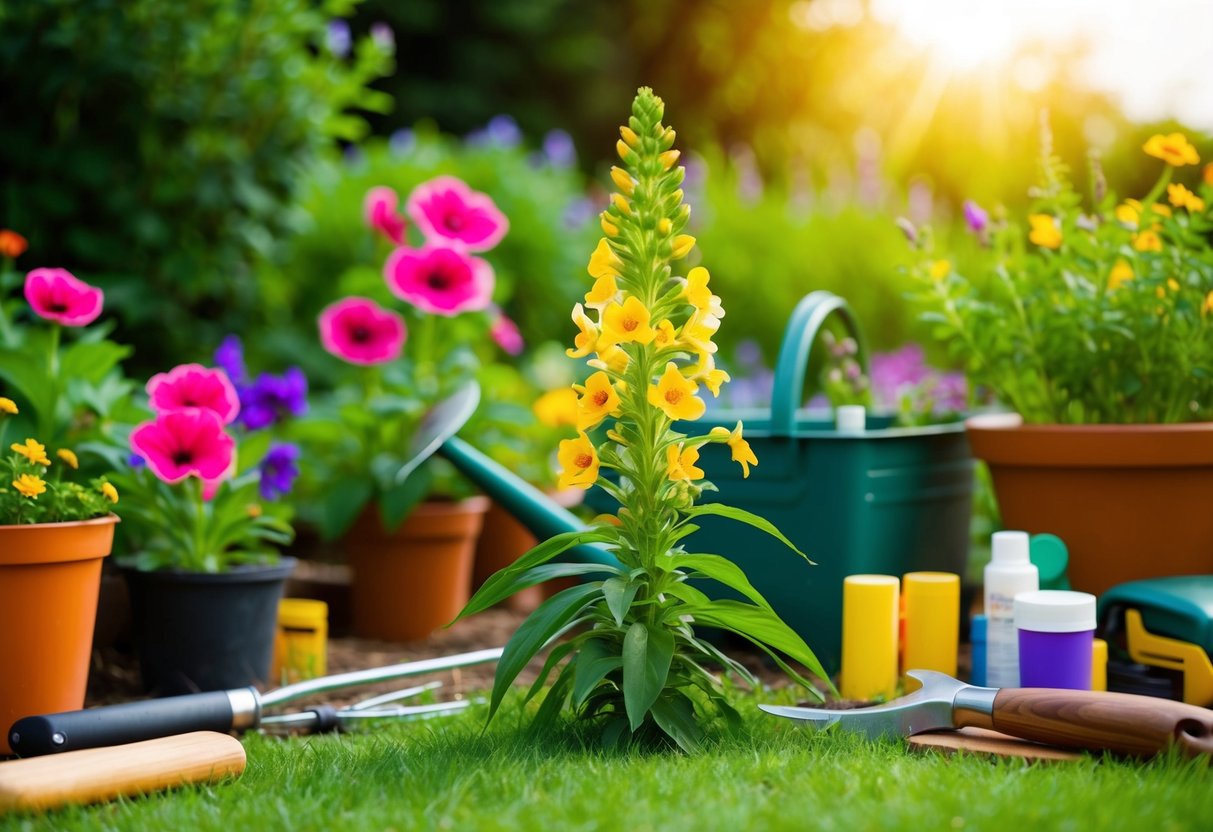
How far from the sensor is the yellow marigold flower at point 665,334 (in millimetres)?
1665

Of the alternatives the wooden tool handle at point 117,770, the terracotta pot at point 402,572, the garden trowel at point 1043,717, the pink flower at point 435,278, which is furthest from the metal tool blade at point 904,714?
the pink flower at point 435,278

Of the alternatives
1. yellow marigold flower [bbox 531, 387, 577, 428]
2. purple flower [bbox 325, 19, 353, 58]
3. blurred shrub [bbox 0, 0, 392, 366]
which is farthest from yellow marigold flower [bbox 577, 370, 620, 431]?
purple flower [bbox 325, 19, 353, 58]

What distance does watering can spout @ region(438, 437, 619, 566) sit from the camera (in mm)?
2275

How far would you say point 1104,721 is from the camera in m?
1.63

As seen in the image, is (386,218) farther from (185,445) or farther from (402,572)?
(185,445)

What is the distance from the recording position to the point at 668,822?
1.38m

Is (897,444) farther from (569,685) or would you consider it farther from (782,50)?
(782,50)

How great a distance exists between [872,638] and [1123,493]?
1.86 ft

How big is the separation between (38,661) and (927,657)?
4.90 feet

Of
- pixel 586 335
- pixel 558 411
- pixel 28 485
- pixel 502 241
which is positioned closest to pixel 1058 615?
pixel 586 335

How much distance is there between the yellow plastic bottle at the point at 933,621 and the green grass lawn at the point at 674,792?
19.3 inches

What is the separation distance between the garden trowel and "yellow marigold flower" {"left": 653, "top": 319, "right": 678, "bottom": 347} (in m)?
0.57

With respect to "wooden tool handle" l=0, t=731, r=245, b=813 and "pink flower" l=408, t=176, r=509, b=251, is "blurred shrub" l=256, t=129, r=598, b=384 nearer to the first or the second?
"pink flower" l=408, t=176, r=509, b=251

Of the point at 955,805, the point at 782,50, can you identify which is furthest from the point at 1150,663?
the point at 782,50
